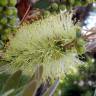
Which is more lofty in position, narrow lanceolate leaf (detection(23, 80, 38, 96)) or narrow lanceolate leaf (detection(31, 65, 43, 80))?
narrow lanceolate leaf (detection(31, 65, 43, 80))

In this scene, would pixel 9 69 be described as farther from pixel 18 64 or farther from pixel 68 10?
pixel 68 10

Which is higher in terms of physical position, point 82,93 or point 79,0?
point 79,0

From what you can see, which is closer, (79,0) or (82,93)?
(79,0)

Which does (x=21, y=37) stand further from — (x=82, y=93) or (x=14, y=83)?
(x=82, y=93)

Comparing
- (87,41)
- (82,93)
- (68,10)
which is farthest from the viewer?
(82,93)

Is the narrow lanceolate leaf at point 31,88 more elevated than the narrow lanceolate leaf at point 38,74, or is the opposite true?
the narrow lanceolate leaf at point 38,74

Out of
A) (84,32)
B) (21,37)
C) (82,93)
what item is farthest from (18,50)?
(82,93)

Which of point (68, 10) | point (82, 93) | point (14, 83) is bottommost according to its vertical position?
point (82, 93)

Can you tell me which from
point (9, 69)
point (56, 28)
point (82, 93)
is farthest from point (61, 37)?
point (82, 93)

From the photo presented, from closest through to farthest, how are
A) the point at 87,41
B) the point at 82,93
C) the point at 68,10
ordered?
the point at 87,41
the point at 68,10
the point at 82,93
